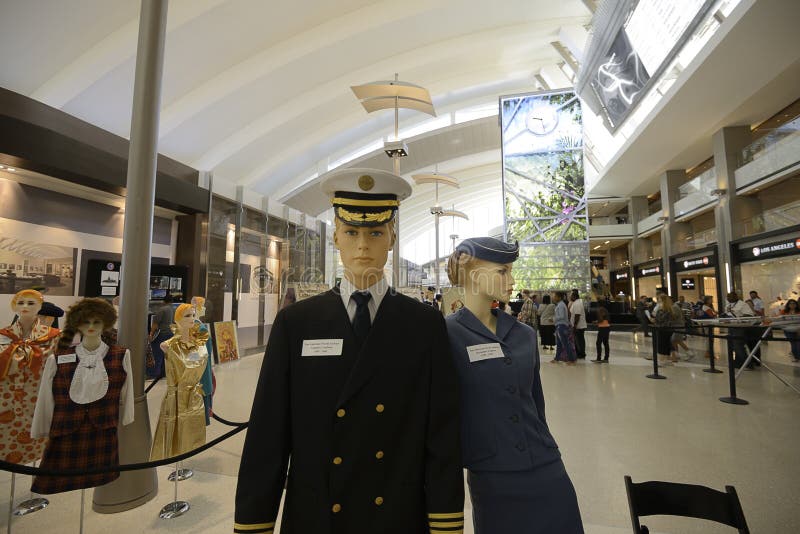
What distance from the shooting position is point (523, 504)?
4.53 ft

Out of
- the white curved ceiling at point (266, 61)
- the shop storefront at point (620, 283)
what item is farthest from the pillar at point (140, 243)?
the shop storefront at point (620, 283)

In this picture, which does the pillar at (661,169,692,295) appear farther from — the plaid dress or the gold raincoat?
the plaid dress

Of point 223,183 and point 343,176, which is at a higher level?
point 223,183

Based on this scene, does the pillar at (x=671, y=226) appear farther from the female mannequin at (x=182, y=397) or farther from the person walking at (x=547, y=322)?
the female mannequin at (x=182, y=397)

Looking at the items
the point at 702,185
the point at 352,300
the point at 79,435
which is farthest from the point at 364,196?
the point at 702,185

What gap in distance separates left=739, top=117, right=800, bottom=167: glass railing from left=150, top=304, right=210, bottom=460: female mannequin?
1603cm

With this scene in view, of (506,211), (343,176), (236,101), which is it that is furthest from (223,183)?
(506,211)

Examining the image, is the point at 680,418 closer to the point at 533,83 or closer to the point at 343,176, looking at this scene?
the point at 343,176

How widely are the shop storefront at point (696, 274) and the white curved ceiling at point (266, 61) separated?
423 inches

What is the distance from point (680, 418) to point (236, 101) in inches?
509

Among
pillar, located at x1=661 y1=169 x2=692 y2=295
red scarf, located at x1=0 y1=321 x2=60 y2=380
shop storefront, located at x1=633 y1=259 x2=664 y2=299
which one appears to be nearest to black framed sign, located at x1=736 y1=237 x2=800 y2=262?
pillar, located at x1=661 y1=169 x2=692 y2=295

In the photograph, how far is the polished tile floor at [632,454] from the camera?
112 inches

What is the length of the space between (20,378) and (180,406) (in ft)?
4.39

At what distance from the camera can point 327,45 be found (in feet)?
37.6
